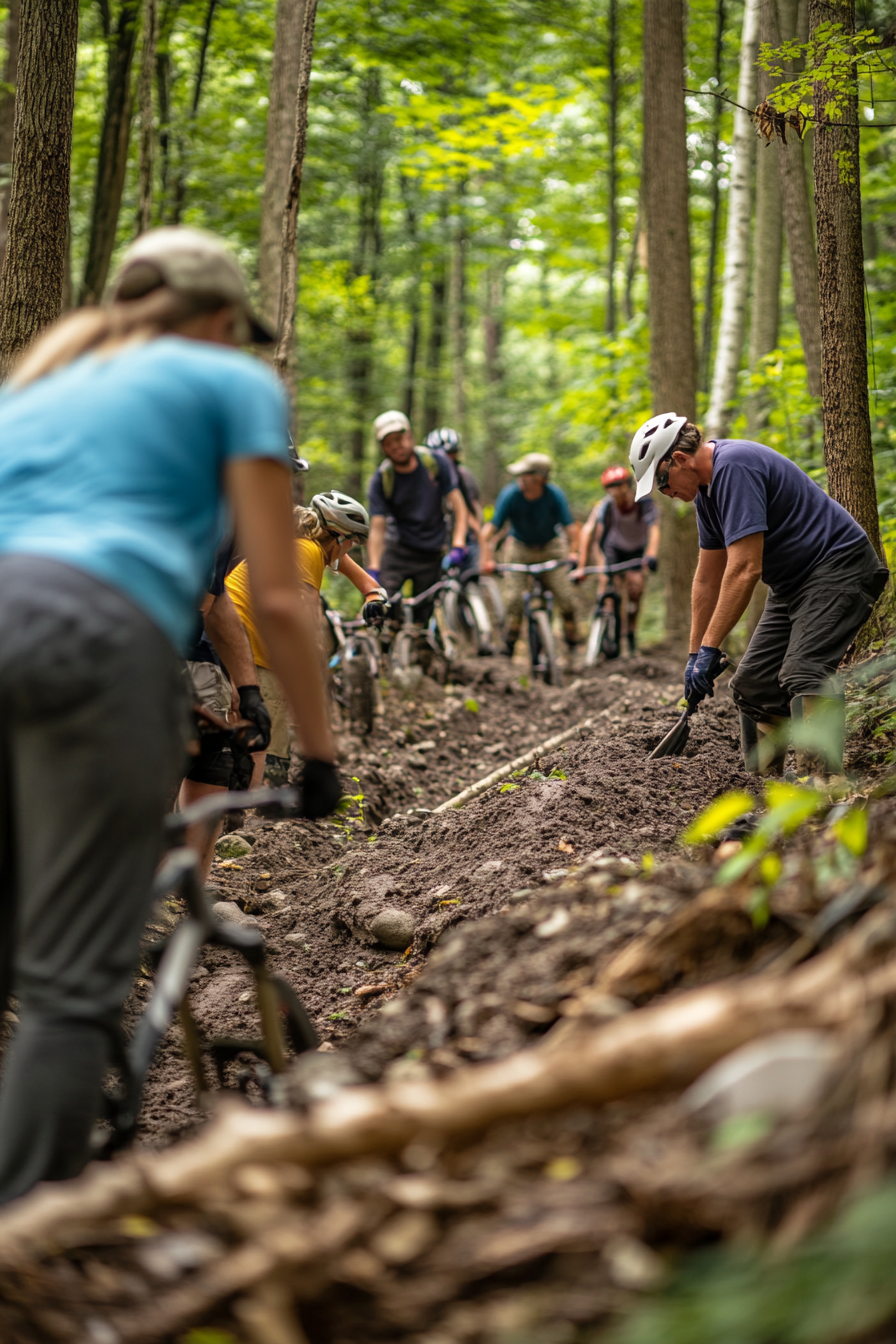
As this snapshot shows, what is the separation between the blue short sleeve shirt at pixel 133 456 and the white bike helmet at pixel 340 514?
14.7 feet

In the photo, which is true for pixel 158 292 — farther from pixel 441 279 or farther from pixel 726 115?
pixel 441 279

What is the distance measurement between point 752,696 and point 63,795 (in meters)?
4.48

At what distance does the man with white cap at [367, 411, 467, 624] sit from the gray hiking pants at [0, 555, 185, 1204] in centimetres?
826

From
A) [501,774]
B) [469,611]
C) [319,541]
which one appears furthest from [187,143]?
[501,774]

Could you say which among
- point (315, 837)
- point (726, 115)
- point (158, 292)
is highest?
point (726, 115)

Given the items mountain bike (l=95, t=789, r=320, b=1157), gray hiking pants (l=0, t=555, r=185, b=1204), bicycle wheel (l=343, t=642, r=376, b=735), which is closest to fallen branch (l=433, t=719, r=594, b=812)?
bicycle wheel (l=343, t=642, r=376, b=735)

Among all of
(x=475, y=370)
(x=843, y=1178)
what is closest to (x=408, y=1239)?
(x=843, y=1178)

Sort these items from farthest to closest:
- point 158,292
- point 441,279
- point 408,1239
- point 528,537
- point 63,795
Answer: point 441,279, point 528,537, point 158,292, point 63,795, point 408,1239

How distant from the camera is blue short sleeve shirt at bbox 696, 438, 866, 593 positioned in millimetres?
5238

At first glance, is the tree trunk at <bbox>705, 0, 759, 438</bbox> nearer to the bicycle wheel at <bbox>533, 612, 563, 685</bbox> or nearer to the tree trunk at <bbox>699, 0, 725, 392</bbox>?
the bicycle wheel at <bbox>533, 612, 563, 685</bbox>

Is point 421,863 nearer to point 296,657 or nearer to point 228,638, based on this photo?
point 228,638

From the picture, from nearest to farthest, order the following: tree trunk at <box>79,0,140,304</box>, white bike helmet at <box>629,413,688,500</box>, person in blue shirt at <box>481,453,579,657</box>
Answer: white bike helmet at <box>629,413,688,500</box>
tree trunk at <box>79,0,140,304</box>
person in blue shirt at <box>481,453,579,657</box>

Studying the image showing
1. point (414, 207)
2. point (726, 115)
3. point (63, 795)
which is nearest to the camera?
point (63, 795)

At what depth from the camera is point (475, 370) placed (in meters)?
31.9
